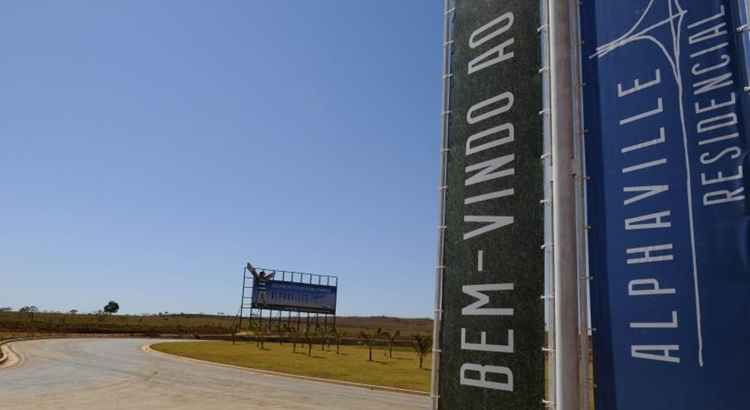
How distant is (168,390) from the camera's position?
1823cm

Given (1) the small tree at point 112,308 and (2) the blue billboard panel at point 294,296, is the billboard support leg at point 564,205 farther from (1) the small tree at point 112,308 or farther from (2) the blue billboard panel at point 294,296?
(1) the small tree at point 112,308

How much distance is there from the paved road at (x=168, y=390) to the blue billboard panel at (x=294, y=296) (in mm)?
39417

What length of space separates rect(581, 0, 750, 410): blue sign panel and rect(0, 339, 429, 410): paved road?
1114 cm

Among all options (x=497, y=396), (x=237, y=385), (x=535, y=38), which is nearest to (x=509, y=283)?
(x=497, y=396)

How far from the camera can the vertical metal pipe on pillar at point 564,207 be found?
5.72 m

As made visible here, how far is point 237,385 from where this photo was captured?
20312mm

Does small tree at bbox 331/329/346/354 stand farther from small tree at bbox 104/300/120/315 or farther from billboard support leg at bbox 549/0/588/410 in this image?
small tree at bbox 104/300/120/315

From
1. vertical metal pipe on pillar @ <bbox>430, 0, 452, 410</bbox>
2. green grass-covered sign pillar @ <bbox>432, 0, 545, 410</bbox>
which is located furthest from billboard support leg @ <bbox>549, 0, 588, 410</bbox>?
vertical metal pipe on pillar @ <bbox>430, 0, 452, 410</bbox>

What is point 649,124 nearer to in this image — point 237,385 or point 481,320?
point 481,320

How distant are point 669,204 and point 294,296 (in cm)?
6665

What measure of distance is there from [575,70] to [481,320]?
3166 mm

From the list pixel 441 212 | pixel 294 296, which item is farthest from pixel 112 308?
pixel 441 212

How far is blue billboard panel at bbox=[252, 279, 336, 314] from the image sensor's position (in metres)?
67.0

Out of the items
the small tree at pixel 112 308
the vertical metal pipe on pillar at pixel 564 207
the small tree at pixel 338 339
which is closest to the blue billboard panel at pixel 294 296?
the small tree at pixel 338 339
